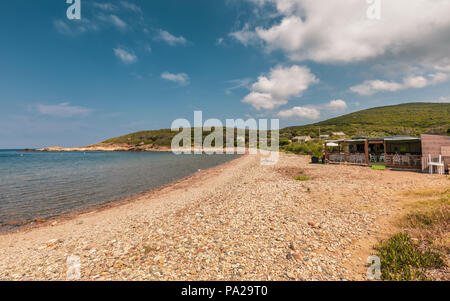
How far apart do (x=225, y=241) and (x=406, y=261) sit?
447cm

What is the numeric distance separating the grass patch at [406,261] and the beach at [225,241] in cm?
42

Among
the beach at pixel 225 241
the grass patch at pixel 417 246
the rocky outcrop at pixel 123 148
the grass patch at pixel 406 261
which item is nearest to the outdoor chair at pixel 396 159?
the beach at pixel 225 241

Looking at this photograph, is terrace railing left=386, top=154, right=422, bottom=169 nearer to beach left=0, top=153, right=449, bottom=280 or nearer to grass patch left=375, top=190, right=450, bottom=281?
beach left=0, top=153, right=449, bottom=280

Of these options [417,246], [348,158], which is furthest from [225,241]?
[348,158]

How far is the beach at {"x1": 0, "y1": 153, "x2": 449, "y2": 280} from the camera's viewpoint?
4574 millimetres

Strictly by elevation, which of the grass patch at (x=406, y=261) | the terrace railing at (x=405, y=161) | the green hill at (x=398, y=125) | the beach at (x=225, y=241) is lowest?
the beach at (x=225, y=241)

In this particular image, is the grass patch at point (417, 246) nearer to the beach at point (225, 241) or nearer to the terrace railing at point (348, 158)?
the beach at point (225, 241)

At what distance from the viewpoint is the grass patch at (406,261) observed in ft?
12.7

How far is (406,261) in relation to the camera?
4.27 metres

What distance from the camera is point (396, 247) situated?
4.84 metres

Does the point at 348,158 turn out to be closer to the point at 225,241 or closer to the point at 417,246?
the point at 417,246

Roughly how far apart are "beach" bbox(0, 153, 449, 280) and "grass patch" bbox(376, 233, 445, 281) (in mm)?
423

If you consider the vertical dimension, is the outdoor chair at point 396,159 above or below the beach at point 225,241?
above
